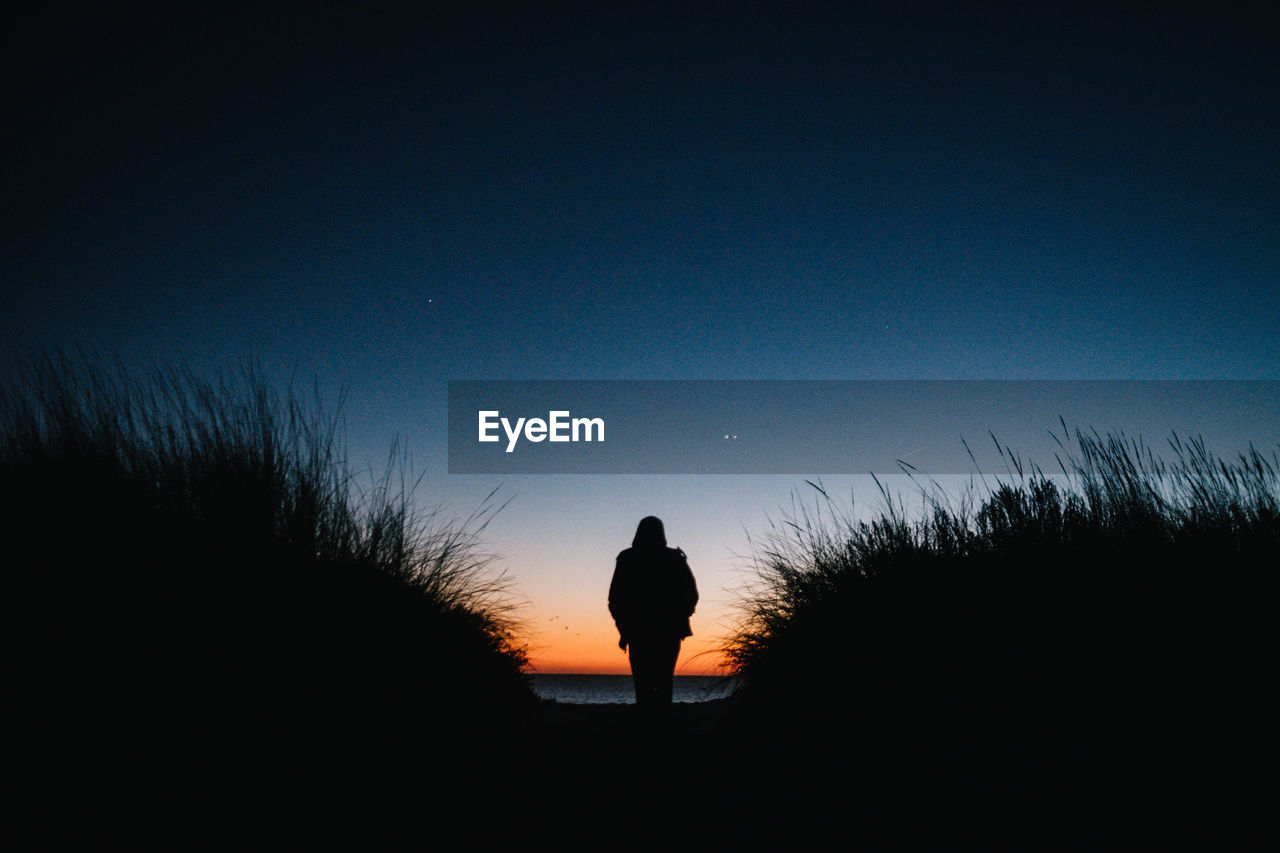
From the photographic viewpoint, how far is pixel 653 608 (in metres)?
4.08

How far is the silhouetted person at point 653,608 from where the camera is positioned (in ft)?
13.3

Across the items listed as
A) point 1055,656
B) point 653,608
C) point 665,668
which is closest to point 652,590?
point 653,608

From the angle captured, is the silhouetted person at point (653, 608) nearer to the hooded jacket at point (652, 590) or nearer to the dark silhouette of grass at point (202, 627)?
the hooded jacket at point (652, 590)

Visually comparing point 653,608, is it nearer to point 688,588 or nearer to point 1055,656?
point 688,588

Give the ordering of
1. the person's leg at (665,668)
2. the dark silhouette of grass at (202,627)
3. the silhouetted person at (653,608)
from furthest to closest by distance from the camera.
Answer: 1. the silhouetted person at (653,608)
2. the person's leg at (665,668)
3. the dark silhouette of grass at (202,627)

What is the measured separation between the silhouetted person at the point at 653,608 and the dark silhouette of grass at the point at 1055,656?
54 centimetres

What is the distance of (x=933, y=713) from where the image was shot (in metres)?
2.31

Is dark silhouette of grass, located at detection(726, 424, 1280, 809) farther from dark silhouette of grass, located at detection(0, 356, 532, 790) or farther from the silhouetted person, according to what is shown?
dark silhouette of grass, located at detection(0, 356, 532, 790)

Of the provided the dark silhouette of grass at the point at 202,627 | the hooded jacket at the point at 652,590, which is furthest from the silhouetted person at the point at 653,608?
the dark silhouette of grass at the point at 202,627

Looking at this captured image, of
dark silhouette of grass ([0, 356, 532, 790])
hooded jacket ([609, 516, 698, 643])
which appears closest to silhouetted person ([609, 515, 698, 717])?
hooded jacket ([609, 516, 698, 643])

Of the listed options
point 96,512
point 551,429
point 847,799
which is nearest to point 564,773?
point 847,799

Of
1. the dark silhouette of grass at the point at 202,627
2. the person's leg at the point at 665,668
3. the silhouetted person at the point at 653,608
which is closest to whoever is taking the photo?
the dark silhouette of grass at the point at 202,627

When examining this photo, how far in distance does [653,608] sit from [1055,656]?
7.24ft

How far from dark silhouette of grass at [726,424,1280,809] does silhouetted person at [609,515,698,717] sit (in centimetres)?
54
